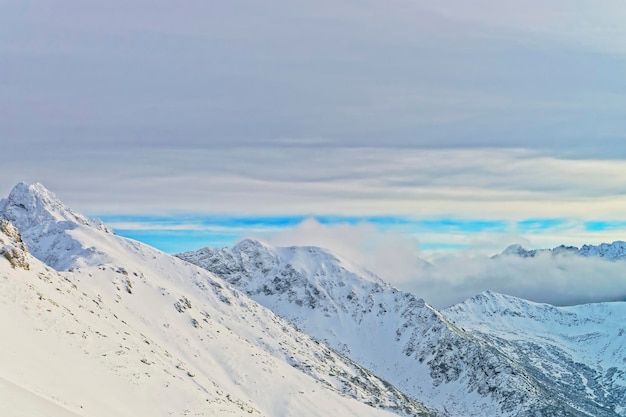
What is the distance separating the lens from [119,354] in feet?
290

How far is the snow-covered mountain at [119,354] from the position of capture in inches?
2289

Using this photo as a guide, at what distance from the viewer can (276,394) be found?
530ft

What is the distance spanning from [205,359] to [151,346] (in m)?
32.1

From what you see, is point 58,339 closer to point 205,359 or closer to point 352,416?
point 205,359

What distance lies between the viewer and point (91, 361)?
76375 millimetres

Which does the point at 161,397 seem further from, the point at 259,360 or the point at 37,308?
the point at 259,360

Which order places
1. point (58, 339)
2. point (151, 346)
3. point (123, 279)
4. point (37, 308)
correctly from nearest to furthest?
1. point (58, 339)
2. point (37, 308)
3. point (151, 346)
4. point (123, 279)

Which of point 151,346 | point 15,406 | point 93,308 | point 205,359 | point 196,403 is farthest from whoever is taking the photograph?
point 205,359

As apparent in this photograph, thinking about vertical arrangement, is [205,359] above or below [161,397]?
below

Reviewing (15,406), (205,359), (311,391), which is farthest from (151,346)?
(15,406)

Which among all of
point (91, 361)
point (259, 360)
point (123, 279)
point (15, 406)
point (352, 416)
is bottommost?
point (352, 416)

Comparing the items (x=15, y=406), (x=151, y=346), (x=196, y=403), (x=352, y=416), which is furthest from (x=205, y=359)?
(x=15, y=406)

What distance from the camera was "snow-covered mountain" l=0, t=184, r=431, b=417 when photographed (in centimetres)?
5814

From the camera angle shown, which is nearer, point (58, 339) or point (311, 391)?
point (58, 339)
